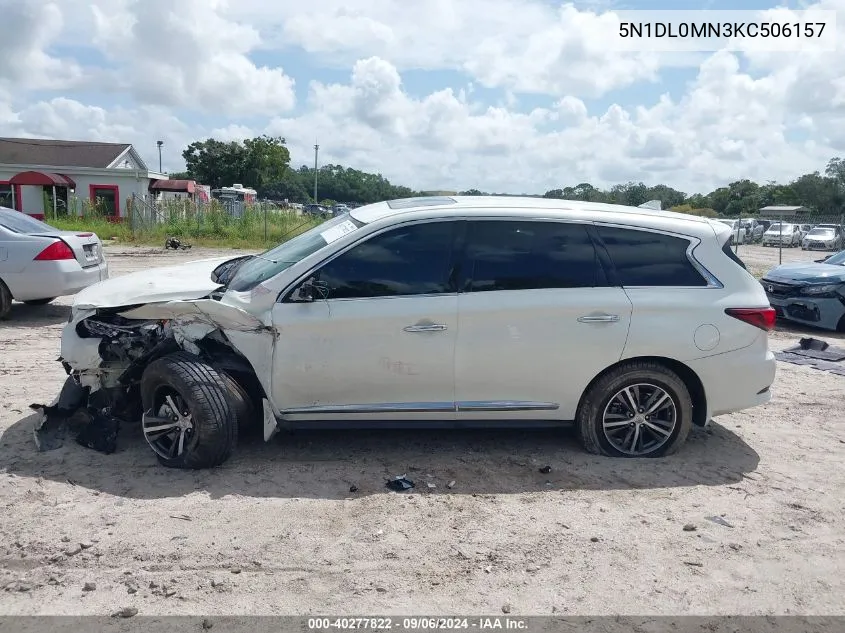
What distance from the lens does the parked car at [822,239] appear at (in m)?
36.4

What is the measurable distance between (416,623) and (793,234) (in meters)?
43.2

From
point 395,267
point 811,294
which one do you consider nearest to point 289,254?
point 395,267

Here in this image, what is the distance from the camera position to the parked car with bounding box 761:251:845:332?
10.6m

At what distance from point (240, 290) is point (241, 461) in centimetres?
118

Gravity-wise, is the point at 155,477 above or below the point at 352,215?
below

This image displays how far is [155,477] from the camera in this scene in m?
4.66

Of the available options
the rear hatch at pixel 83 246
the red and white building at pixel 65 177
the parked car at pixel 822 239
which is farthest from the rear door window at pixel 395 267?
the parked car at pixel 822 239

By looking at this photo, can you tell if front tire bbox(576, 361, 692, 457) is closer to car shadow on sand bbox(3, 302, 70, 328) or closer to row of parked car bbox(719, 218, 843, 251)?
car shadow on sand bbox(3, 302, 70, 328)

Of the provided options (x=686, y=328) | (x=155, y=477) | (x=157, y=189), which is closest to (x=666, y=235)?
(x=686, y=328)

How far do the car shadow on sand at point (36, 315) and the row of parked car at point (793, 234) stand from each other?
3086cm

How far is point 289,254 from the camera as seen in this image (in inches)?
206

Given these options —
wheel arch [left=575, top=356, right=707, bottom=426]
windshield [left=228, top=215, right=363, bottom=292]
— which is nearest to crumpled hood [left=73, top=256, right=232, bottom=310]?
windshield [left=228, top=215, right=363, bottom=292]

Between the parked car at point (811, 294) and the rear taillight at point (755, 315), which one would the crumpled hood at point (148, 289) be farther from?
the parked car at point (811, 294)

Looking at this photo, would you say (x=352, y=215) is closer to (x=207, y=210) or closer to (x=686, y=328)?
(x=686, y=328)
